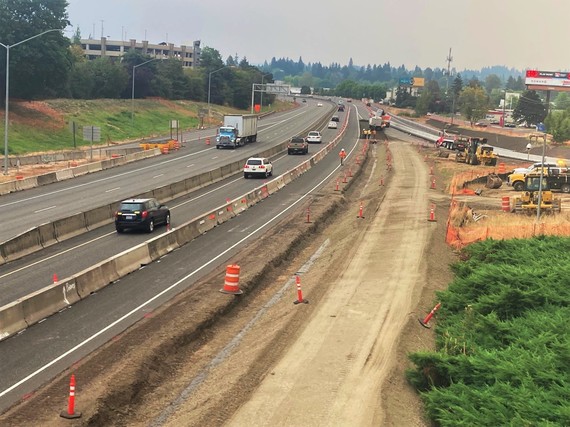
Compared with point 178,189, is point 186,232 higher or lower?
higher

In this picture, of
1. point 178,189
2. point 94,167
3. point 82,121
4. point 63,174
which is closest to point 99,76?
point 82,121

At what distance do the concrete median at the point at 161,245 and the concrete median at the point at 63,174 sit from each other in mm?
24676

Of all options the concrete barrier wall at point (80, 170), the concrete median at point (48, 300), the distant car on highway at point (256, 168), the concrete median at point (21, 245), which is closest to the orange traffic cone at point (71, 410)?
the concrete median at point (48, 300)

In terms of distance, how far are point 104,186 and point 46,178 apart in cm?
457

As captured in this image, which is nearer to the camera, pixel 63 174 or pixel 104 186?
pixel 104 186

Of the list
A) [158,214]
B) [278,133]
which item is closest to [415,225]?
[158,214]

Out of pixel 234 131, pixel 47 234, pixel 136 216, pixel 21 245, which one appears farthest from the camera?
pixel 234 131

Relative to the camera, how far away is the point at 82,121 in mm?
96250

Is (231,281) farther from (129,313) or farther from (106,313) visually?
(106,313)

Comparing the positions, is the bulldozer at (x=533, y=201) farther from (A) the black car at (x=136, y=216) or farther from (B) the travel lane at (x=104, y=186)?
(B) the travel lane at (x=104, y=186)

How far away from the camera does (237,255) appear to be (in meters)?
30.5

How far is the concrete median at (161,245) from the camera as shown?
28438 millimetres

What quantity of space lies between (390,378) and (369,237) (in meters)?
18.3

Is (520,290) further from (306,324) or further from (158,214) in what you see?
(158,214)
